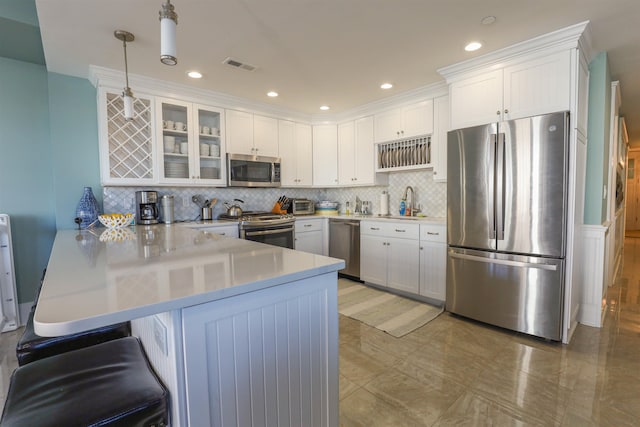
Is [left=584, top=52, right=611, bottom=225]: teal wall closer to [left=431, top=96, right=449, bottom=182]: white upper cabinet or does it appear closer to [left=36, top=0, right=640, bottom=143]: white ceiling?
[left=36, top=0, right=640, bottom=143]: white ceiling

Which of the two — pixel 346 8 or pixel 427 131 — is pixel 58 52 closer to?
pixel 346 8

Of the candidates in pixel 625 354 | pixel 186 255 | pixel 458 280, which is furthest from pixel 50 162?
pixel 625 354

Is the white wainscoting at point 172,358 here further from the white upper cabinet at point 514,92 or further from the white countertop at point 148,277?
the white upper cabinet at point 514,92

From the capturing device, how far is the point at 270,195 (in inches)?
180

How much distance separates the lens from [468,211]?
2809 mm

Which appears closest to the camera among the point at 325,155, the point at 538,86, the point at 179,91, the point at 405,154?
the point at 538,86

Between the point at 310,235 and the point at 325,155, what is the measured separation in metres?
1.29

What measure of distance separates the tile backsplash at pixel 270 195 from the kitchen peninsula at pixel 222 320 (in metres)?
2.11

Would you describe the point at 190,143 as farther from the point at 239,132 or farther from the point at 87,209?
the point at 87,209

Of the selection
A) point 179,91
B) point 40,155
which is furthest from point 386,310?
point 40,155

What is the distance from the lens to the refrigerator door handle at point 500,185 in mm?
2582

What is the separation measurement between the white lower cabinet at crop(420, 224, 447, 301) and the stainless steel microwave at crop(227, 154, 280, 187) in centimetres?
207

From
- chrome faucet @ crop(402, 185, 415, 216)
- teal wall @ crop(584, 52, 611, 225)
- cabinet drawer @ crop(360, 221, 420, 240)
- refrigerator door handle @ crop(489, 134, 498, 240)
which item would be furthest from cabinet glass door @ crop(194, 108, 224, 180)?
teal wall @ crop(584, 52, 611, 225)

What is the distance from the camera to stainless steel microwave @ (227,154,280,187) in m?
3.78
